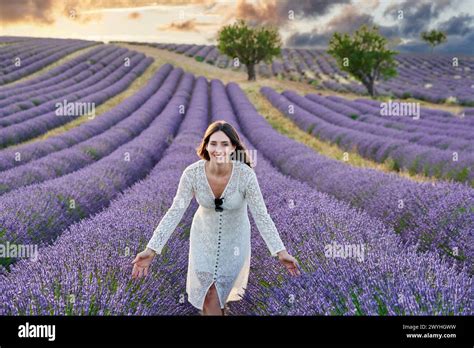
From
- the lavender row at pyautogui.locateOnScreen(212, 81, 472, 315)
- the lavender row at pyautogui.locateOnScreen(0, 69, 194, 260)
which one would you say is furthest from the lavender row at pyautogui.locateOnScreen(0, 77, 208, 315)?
the lavender row at pyautogui.locateOnScreen(0, 69, 194, 260)

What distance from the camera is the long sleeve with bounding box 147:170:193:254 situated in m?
2.24

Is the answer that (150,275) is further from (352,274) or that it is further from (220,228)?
(352,274)

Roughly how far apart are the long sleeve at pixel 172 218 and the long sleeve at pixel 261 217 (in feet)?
0.94

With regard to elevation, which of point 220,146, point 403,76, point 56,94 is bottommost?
point 220,146

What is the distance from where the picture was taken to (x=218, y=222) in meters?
2.40

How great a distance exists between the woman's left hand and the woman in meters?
0.02

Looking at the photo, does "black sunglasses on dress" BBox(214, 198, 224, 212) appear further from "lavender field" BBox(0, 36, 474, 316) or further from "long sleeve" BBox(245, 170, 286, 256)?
"lavender field" BBox(0, 36, 474, 316)

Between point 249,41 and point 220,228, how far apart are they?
90.1 feet

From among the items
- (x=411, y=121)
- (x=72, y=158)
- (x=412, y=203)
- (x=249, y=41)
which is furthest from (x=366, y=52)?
(x=412, y=203)

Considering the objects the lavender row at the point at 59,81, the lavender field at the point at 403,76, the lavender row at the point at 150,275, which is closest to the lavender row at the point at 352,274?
the lavender row at the point at 150,275

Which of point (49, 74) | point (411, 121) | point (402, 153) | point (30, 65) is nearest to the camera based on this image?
point (402, 153)

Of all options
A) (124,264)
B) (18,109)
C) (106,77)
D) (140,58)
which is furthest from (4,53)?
(124,264)
